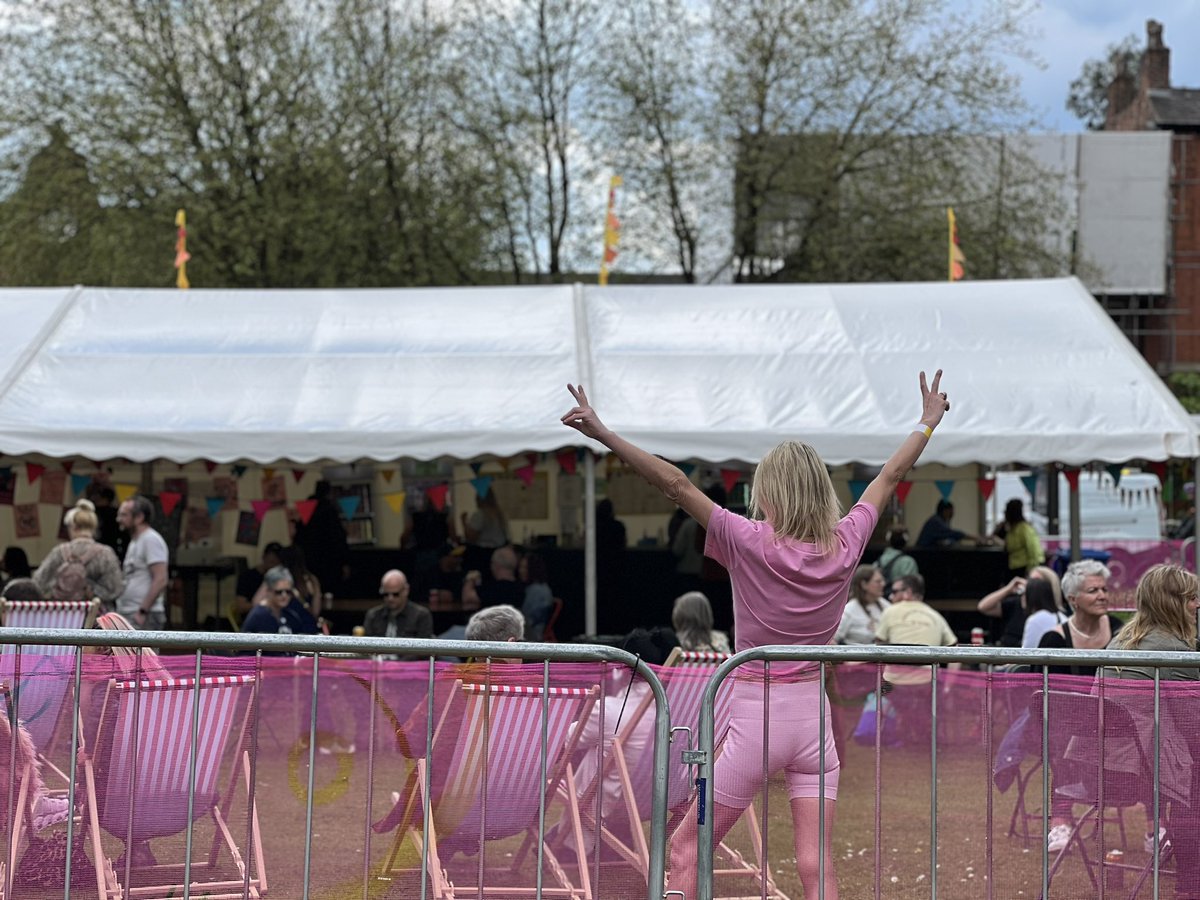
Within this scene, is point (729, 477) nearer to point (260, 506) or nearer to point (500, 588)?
point (500, 588)

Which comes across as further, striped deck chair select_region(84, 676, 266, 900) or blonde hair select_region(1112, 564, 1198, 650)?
blonde hair select_region(1112, 564, 1198, 650)

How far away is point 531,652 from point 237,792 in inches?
54.1

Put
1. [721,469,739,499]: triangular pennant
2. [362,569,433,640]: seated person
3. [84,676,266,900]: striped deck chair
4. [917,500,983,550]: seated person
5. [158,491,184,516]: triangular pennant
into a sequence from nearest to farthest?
1. [84,676,266,900]: striped deck chair
2. [362,569,433,640]: seated person
3. [721,469,739,499]: triangular pennant
4. [158,491,184,516]: triangular pennant
5. [917,500,983,550]: seated person

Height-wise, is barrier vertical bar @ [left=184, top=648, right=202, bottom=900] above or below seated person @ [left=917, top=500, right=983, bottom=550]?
below

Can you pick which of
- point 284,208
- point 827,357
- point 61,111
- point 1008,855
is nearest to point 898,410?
point 827,357

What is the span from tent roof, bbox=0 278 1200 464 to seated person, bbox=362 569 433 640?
1.19 meters

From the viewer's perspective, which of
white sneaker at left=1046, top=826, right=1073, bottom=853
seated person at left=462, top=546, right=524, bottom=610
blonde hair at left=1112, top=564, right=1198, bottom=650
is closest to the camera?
white sneaker at left=1046, top=826, right=1073, bottom=853

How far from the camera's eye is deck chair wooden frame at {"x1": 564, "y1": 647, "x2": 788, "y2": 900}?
14.5 ft

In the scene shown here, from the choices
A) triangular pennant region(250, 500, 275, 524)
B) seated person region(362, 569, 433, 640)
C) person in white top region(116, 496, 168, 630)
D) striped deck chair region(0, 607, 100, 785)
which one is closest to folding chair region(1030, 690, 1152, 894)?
striped deck chair region(0, 607, 100, 785)

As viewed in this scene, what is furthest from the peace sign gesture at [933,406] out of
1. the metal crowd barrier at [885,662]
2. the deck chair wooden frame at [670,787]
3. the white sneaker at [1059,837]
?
the white sneaker at [1059,837]

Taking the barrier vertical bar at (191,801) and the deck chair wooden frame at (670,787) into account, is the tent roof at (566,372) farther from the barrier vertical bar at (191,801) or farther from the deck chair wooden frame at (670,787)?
the barrier vertical bar at (191,801)

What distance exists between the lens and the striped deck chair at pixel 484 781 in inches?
178

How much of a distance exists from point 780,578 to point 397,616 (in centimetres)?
543

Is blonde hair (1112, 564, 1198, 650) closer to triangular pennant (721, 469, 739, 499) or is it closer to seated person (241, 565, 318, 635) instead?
triangular pennant (721, 469, 739, 499)
